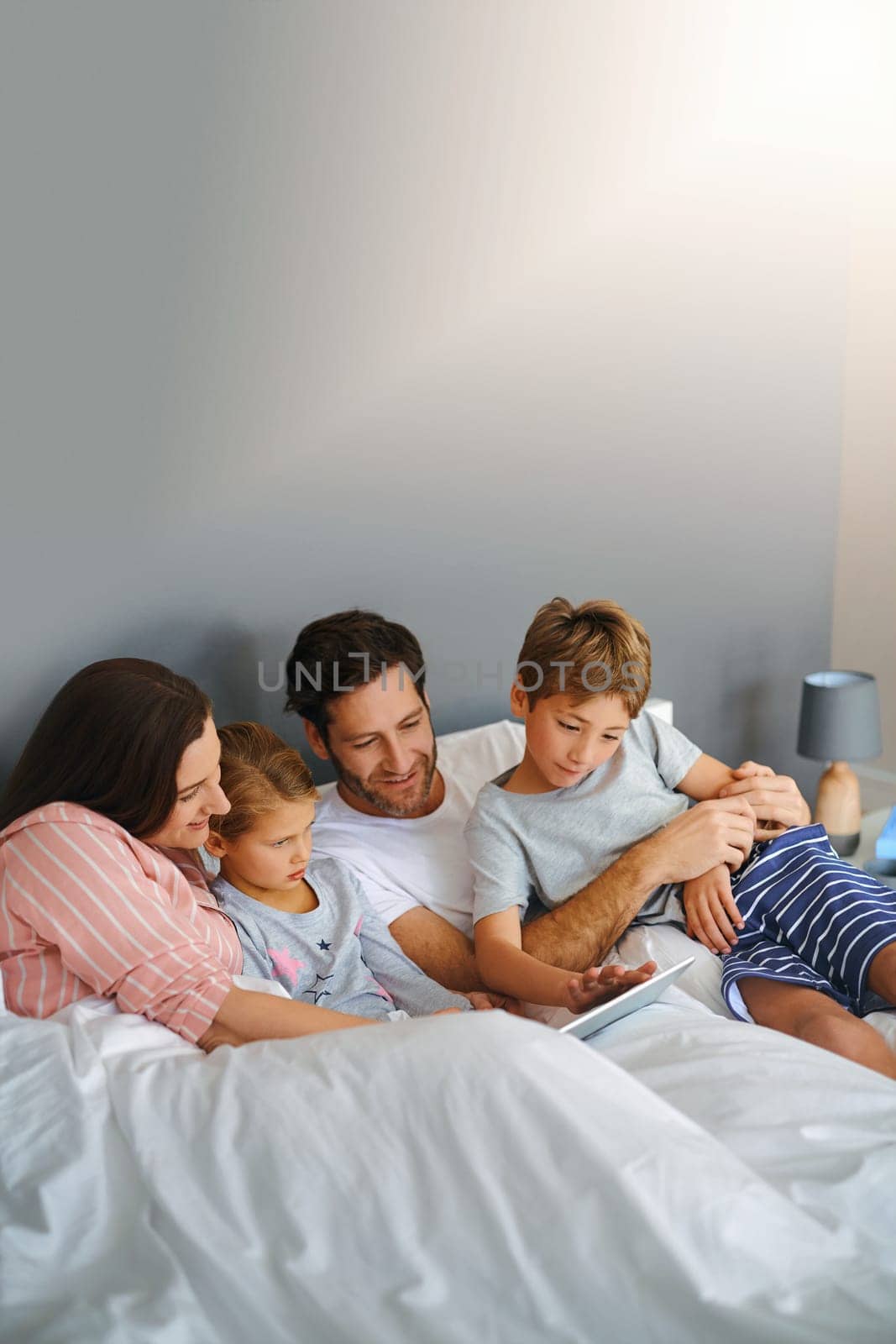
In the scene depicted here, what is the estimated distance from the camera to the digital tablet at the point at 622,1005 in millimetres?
1295

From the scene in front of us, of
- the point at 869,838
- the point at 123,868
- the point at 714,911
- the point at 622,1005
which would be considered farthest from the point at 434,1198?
the point at 869,838

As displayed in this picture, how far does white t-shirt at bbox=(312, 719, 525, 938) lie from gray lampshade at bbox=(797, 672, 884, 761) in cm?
105

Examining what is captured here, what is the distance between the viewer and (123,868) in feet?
4.38

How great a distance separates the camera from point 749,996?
1.64 meters

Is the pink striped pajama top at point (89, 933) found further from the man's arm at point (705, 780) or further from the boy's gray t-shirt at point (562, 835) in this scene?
the man's arm at point (705, 780)

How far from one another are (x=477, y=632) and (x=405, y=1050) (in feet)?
4.07

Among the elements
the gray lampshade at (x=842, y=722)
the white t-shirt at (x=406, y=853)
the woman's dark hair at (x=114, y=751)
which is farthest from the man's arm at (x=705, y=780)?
the woman's dark hair at (x=114, y=751)

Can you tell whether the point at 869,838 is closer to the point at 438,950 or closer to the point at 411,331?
the point at 438,950

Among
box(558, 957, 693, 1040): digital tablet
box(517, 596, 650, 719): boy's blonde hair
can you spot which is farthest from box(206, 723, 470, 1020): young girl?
→ box(517, 596, 650, 719): boy's blonde hair

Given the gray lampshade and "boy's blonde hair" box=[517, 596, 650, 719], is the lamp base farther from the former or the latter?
"boy's blonde hair" box=[517, 596, 650, 719]

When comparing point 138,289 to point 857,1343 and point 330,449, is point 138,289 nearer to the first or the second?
point 330,449

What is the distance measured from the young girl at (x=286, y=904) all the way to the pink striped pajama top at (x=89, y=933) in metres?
0.21

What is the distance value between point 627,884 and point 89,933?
0.79 metres

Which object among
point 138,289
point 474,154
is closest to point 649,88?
point 474,154
